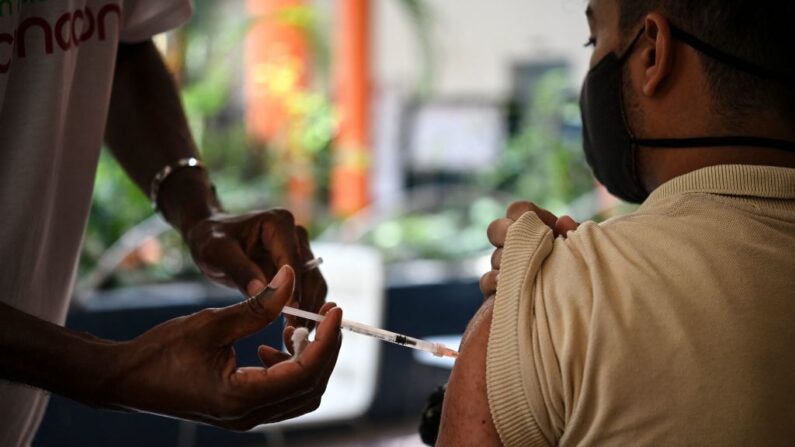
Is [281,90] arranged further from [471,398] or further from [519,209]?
[471,398]

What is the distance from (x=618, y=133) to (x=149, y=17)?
2.43 ft

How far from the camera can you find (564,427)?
43.4 inches

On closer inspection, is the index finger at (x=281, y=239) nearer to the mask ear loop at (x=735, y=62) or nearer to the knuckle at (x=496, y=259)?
the knuckle at (x=496, y=259)

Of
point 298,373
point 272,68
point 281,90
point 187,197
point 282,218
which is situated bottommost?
point 298,373

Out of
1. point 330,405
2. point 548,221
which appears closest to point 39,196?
point 548,221

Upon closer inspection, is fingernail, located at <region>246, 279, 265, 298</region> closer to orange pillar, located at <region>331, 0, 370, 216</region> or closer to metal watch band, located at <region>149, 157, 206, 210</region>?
metal watch band, located at <region>149, 157, 206, 210</region>

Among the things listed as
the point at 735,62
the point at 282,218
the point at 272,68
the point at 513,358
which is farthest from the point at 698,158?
the point at 272,68

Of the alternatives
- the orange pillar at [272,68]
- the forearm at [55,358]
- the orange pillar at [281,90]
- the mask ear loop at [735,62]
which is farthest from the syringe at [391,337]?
the orange pillar at [272,68]

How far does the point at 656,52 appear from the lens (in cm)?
126

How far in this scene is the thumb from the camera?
96 cm

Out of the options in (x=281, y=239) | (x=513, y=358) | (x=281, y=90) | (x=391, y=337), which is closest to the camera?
(x=513, y=358)

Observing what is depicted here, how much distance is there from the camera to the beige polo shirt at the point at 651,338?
1.06m

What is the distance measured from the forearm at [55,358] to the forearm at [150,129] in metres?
0.56

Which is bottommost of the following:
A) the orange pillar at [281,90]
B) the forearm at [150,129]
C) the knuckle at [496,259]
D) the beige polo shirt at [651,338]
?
the beige polo shirt at [651,338]
